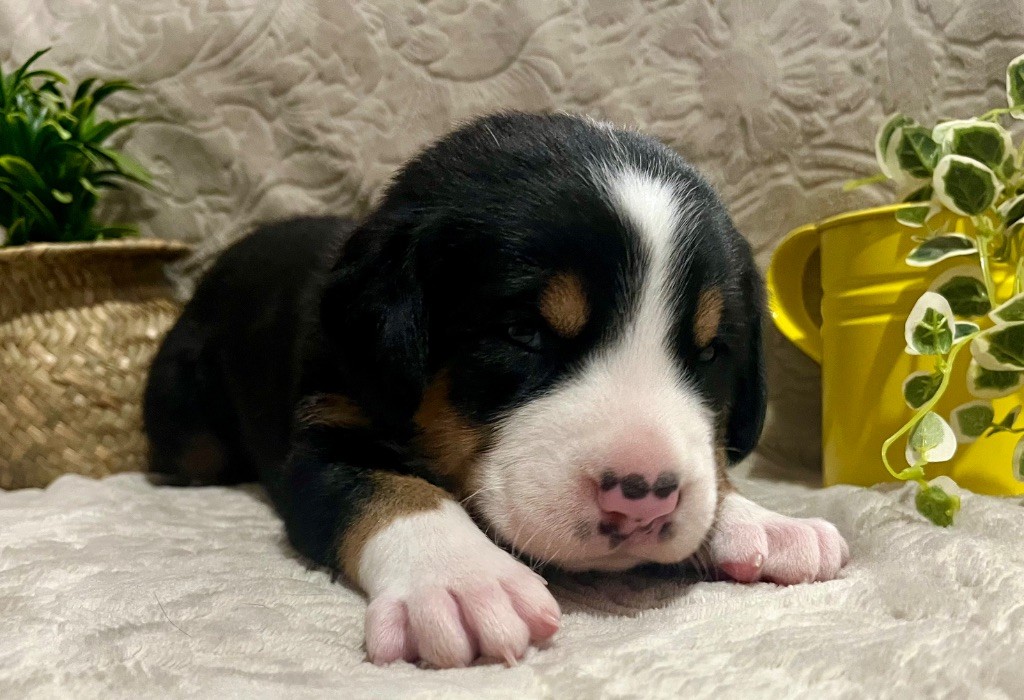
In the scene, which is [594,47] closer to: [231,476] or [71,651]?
[231,476]

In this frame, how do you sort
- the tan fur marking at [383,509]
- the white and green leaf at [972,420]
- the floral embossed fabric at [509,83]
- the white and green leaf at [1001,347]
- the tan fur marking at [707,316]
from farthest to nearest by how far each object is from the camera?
the floral embossed fabric at [509,83] → the white and green leaf at [972,420] → the white and green leaf at [1001,347] → the tan fur marking at [707,316] → the tan fur marking at [383,509]

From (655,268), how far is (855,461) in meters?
0.98

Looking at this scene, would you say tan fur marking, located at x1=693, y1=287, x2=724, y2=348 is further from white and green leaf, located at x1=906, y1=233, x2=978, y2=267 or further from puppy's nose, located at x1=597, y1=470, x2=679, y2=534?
white and green leaf, located at x1=906, y1=233, x2=978, y2=267

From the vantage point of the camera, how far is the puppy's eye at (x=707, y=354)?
4.28ft

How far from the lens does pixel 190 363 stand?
2.18 metres

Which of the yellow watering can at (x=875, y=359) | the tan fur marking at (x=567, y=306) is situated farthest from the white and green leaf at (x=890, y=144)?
the tan fur marking at (x=567, y=306)

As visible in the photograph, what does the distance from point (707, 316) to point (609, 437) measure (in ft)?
1.14

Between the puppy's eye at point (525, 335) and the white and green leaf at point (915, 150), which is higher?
the white and green leaf at point (915, 150)

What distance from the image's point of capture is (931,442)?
1.35 meters

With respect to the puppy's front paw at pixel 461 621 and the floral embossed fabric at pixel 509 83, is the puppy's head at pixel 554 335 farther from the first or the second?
the floral embossed fabric at pixel 509 83

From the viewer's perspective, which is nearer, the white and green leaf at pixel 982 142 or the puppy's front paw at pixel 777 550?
the puppy's front paw at pixel 777 550

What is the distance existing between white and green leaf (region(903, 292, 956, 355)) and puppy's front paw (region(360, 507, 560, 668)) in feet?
2.87

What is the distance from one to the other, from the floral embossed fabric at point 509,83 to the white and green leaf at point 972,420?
2.76 feet

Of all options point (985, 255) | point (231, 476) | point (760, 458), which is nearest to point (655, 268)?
point (985, 255)
